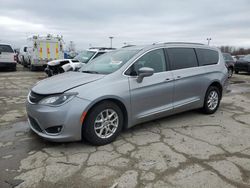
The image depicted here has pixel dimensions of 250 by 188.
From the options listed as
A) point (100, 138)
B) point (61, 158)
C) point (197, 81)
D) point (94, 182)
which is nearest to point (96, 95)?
point (100, 138)

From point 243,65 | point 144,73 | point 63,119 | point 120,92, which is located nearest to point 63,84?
point 63,119

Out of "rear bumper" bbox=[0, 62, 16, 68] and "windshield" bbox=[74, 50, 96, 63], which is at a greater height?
"windshield" bbox=[74, 50, 96, 63]

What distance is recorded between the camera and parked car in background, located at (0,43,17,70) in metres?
14.2

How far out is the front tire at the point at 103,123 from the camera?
Result: 11.1 ft

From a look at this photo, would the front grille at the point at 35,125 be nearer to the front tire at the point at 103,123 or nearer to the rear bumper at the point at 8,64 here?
the front tire at the point at 103,123

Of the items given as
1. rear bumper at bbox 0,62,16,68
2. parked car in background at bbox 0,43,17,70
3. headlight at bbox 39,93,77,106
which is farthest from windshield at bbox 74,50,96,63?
rear bumper at bbox 0,62,16,68

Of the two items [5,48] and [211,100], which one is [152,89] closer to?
[211,100]

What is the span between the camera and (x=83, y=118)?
10.8ft

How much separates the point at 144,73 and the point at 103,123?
1.08 metres

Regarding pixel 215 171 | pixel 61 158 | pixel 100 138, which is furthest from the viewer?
pixel 100 138

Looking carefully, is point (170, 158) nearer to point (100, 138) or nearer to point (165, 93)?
point (100, 138)

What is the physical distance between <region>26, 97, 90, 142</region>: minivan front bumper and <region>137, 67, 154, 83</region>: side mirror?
104 centimetres

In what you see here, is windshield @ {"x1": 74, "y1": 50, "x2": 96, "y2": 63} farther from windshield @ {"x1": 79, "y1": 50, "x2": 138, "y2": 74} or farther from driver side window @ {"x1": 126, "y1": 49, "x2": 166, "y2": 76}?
driver side window @ {"x1": 126, "y1": 49, "x2": 166, "y2": 76}

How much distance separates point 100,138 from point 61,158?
0.67 meters
